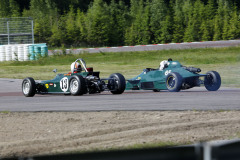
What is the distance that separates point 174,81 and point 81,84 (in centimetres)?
286

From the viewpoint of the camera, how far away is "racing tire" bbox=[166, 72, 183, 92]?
13922 millimetres

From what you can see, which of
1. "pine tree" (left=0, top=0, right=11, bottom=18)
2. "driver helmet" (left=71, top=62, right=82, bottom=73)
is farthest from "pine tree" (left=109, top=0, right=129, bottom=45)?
"driver helmet" (left=71, top=62, right=82, bottom=73)

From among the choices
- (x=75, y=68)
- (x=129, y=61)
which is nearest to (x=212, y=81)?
(x=75, y=68)

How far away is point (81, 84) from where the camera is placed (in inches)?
548

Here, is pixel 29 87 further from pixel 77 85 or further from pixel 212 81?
pixel 212 81

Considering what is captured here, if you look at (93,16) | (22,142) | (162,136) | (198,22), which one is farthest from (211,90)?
(93,16)

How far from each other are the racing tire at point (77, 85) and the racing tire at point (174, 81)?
263 cm

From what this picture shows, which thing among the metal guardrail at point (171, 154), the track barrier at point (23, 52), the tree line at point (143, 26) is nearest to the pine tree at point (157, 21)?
the tree line at point (143, 26)

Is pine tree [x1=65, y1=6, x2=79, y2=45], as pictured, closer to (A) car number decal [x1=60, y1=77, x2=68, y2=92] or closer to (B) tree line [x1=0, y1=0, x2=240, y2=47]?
(B) tree line [x1=0, y1=0, x2=240, y2=47]

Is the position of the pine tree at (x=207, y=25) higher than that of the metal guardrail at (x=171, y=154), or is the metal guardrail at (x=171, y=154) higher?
the pine tree at (x=207, y=25)

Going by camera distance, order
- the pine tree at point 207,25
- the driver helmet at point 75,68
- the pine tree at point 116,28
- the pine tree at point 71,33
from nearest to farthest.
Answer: the driver helmet at point 75,68, the pine tree at point 207,25, the pine tree at point 116,28, the pine tree at point 71,33

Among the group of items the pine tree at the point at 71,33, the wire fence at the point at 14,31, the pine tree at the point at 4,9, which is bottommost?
the wire fence at the point at 14,31

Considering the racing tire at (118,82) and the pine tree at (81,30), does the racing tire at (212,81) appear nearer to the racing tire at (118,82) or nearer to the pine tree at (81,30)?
the racing tire at (118,82)

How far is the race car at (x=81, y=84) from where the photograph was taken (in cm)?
1413
